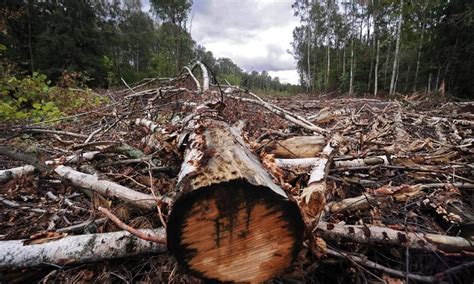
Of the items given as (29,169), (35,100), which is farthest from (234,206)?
(35,100)

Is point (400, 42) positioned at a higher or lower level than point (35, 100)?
higher

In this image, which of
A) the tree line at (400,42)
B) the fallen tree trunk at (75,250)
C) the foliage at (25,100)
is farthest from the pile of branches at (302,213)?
the tree line at (400,42)

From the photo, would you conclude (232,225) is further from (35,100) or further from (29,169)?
(35,100)

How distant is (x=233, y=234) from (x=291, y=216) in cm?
23

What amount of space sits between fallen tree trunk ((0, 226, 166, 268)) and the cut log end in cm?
38

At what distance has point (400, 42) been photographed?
630 inches

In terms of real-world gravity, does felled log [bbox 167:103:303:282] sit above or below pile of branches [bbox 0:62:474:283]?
above

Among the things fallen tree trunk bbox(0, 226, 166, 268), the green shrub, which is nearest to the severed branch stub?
fallen tree trunk bbox(0, 226, 166, 268)

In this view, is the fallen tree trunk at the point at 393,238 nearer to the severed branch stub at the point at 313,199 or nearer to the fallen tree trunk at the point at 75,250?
the severed branch stub at the point at 313,199

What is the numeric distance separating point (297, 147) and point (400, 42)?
60.5 feet

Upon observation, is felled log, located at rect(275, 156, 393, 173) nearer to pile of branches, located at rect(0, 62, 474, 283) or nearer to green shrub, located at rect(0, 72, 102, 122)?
pile of branches, located at rect(0, 62, 474, 283)

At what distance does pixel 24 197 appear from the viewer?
6.19ft

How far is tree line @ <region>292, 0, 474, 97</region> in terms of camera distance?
1134 centimetres

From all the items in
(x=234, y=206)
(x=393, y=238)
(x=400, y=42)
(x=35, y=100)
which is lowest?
(x=393, y=238)
